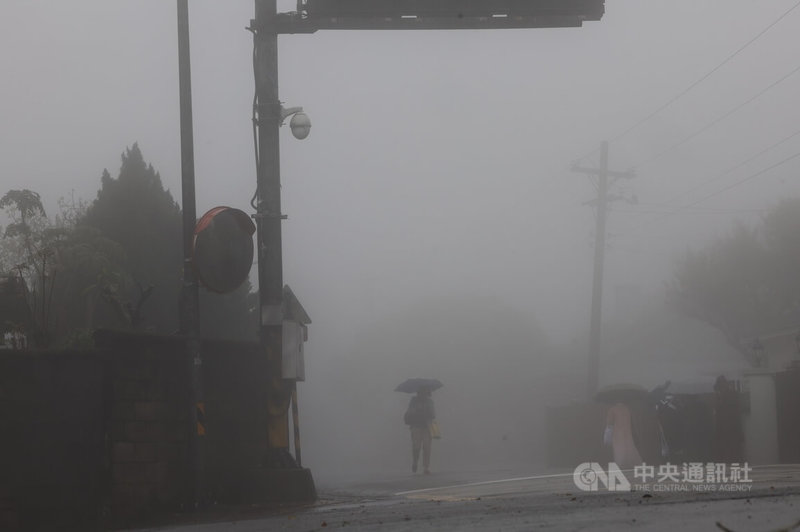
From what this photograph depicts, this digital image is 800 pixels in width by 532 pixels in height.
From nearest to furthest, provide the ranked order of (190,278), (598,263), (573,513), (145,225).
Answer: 1. (573,513)
2. (190,278)
3. (145,225)
4. (598,263)

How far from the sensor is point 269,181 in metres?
14.6

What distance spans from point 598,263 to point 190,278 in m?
30.5

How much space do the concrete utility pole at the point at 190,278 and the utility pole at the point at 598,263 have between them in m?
28.0

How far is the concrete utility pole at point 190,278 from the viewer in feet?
42.1

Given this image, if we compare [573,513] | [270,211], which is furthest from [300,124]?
[573,513]

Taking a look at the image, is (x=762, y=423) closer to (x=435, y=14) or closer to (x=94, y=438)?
(x=435, y=14)

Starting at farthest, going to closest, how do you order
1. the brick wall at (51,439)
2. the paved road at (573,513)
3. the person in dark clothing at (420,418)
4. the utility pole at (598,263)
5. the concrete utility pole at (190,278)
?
the utility pole at (598,263)
the person in dark clothing at (420,418)
the concrete utility pole at (190,278)
the brick wall at (51,439)
the paved road at (573,513)

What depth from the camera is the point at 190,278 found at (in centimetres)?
1375

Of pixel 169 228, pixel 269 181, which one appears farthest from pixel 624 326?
pixel 269 181

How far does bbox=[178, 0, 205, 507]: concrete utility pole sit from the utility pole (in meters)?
28.0

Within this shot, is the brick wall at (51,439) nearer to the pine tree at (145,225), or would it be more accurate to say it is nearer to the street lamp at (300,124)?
the street lamp at (300,124)

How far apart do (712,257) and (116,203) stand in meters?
42.0

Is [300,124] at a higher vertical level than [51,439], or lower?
higher

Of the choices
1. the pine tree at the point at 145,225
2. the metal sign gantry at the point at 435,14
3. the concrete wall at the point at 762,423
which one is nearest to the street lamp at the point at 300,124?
the metal sign gantry at the point at 435,14
